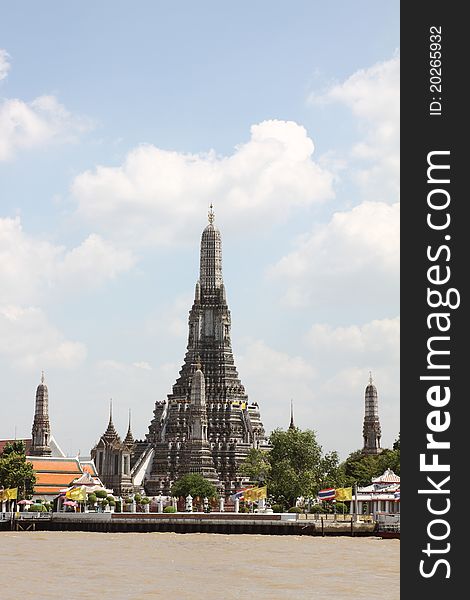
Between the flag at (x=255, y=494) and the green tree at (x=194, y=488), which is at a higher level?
the green tree at (x=194, y=488)

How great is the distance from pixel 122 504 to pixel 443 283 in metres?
92.2

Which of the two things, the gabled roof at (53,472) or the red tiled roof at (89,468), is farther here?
the red tiled roof at (89,468)

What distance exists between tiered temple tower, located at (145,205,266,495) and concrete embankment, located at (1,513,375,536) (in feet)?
124

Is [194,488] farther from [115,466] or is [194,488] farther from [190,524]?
[190,524]

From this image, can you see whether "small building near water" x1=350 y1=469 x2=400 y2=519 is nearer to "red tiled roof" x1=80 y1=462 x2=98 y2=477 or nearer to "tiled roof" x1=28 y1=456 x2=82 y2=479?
"tiled roof" x1=28 y1=456 x2=82 y2=479

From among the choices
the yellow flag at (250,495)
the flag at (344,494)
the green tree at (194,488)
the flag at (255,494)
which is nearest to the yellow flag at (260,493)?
the flag at (255,494)

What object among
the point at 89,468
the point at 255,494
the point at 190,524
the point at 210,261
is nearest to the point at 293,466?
the point at 255,494

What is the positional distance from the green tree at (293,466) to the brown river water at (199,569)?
2931 centimetres

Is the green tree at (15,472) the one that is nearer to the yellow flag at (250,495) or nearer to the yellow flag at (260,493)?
the yellow flag at (250,495)

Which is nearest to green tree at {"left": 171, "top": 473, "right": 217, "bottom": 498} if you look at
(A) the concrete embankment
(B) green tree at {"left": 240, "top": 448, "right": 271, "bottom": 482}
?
(B) green tree at {"left": 240, "top": 448, "right": 271, "bottom": 482}

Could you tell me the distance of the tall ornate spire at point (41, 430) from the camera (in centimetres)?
13788

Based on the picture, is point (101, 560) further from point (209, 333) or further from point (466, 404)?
point (209, 333)

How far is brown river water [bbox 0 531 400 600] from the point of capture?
38.8 metres

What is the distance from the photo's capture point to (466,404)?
69.8ft
